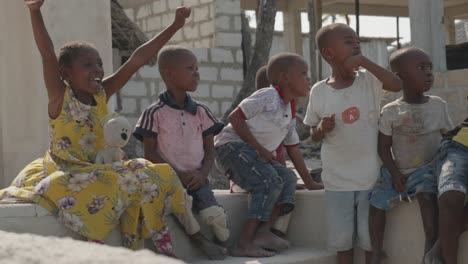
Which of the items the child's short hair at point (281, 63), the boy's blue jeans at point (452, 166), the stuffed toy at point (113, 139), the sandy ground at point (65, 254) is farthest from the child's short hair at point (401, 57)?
the sandy ground at point (65, 254)

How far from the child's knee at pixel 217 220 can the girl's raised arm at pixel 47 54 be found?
97cm

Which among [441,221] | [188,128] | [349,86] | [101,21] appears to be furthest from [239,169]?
[101,21]

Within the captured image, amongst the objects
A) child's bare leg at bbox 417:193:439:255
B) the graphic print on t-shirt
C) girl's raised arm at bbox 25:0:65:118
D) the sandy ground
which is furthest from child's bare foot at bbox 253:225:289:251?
the sandy ground

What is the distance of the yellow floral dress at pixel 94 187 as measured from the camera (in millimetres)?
3812

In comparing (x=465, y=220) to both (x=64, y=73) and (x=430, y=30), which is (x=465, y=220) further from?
(x=430, y=30)

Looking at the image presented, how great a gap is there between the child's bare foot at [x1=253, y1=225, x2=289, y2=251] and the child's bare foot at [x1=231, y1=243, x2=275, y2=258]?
0.07 m

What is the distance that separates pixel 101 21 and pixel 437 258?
2.88 m

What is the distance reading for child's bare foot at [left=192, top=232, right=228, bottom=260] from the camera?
14.3ft

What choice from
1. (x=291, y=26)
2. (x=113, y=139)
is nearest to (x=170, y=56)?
(x=113, y=139)

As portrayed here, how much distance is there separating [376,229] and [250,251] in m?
0.66

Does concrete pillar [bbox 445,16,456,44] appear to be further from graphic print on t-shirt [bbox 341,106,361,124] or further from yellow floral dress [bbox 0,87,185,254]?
yellow floral dress [bbox 0,87,185,254]

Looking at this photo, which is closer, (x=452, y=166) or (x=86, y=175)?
(x=86, y=175)

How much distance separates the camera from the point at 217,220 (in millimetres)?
4453

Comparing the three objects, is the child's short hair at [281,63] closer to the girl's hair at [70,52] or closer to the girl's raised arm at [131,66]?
the girl's raised arm at [131,66]
